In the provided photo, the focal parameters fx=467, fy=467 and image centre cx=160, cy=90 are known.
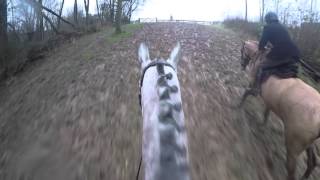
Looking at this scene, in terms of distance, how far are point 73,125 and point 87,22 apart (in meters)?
29.4

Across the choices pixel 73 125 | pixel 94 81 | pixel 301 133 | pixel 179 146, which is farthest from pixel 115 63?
pixel 179 146

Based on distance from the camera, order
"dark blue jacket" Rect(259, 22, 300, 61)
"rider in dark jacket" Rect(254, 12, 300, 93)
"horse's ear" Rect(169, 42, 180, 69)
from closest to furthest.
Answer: "horse's ear" Rect(169, 42, 180, 69), "rider in dark jacket" Rect(254, 12, 300, 93), "dark blue jacket" Rect(259, 22, 300, 61)

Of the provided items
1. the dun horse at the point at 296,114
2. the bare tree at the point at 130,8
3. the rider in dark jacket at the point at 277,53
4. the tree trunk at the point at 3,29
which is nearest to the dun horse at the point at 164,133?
the dun horse at the point at 296,114

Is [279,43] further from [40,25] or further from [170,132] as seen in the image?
[40,25]

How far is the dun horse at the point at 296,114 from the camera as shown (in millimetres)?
6301

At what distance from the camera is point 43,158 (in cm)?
928

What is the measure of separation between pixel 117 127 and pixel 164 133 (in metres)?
6.83

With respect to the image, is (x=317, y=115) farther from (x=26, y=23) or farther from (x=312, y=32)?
(x=26, y=23)

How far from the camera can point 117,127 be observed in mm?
9570

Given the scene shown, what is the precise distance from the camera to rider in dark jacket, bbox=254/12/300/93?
27.7ft

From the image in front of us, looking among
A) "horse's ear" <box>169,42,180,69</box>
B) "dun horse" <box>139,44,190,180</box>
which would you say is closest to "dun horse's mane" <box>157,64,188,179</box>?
"dun horse" <box>139,44,190,180</box>

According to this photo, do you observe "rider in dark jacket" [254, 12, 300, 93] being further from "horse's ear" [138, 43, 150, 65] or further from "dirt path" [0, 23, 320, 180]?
"horse's ear" [138, 43, 150, 65]

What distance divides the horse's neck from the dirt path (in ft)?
13.5

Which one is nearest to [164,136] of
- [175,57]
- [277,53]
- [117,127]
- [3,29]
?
[175,57]
